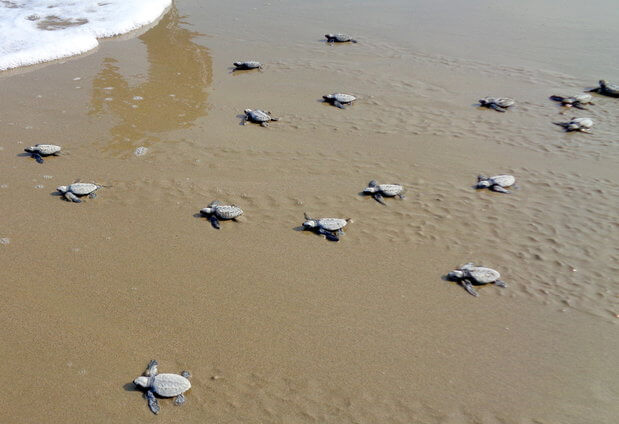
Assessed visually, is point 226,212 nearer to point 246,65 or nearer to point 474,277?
point 474,277

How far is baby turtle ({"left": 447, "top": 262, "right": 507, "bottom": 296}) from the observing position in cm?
328

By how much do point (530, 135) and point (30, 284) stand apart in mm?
4912

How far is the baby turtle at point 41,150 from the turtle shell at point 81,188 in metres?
0.69

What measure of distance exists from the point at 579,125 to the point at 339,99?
105 inches

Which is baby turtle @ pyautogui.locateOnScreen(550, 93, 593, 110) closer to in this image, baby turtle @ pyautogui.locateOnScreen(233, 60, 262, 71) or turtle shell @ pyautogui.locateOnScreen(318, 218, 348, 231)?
turtle shell @ pyautogui.locateOnScreen(318, 218, 348, 231)

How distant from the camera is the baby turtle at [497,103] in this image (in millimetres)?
5684

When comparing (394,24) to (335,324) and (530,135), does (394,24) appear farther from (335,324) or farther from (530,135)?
(335,324)

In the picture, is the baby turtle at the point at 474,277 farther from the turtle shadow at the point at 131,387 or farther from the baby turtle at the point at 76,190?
the baby turtle at the point at 76,190

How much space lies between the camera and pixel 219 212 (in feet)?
12.4

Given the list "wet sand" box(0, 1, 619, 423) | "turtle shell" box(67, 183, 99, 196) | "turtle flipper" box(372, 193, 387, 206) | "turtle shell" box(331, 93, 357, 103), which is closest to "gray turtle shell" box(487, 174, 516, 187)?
"wet sand" box(0, 1, 619, 423)

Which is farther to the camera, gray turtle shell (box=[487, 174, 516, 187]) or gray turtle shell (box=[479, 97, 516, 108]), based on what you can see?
gray turtle shell (box=[479, 97, 516, 108])

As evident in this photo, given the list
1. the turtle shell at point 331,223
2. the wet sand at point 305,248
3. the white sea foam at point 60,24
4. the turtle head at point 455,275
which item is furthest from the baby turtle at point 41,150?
the turtle head at point 455,275

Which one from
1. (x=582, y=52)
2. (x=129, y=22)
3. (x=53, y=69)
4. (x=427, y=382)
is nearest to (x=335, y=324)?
(x=427, y=382)

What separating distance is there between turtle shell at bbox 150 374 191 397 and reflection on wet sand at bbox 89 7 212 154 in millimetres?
2804
